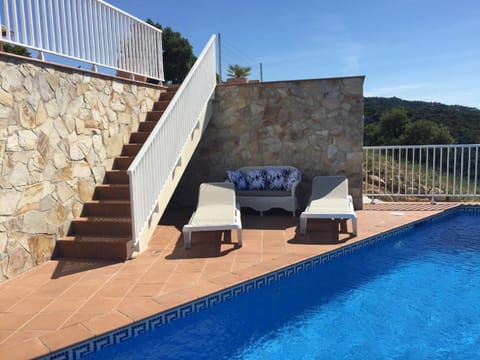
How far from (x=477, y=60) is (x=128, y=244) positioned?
13.0 metres

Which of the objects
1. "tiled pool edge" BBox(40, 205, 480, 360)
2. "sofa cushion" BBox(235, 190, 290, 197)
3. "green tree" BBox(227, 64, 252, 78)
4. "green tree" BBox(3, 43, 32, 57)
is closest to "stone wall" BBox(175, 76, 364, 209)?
"sofa cushion" BBox(235, 190, 290, 197)

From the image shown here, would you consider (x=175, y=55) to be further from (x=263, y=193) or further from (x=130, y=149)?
(x=263, y=193)

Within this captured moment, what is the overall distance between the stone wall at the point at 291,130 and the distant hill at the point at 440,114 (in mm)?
22963

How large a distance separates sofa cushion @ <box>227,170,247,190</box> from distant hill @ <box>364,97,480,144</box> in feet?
79.7

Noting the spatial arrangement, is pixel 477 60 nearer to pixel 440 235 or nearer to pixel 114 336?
pixel 440 235

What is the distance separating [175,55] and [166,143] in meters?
19.9

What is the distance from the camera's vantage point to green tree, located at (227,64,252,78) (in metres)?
15.1

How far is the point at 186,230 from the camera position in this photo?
4930 millimetres

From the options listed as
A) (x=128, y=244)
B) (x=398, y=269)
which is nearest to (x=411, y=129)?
(x=398, y=269)

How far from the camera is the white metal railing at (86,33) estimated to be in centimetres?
427

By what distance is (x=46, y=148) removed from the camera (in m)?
4.47

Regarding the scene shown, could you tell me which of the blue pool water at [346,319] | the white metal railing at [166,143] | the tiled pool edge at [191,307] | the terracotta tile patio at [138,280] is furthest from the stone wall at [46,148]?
the blue pool water at [346,319]

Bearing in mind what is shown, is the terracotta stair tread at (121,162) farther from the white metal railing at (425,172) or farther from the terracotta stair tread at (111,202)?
the white metal railing at (425,172)

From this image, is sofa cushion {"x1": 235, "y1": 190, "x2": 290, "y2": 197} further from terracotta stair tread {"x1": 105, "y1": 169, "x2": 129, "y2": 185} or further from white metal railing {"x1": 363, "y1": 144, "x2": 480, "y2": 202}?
white metal railing {"x1": 363, "y1": 144, "x2": 480, "y2": 202}
